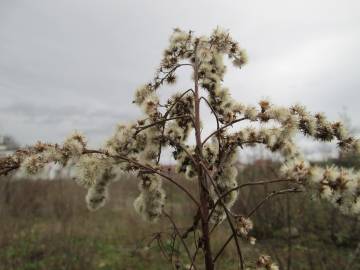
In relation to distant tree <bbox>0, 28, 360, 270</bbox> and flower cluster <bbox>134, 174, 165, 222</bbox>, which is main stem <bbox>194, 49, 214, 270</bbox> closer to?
distant tree <bbox>0, 28, 360, 270</bbox>

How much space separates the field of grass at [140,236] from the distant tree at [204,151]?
3.66 m

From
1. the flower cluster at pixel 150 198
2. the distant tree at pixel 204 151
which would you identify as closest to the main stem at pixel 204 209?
the distant tree at pixel 204 151

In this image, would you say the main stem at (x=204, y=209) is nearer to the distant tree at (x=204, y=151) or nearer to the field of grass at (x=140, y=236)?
the distant tree at (x=204, y=151)

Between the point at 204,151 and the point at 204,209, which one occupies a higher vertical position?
the point at 204,151

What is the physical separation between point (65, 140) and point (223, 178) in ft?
2.47

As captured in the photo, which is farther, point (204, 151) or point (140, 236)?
point (140, 236)

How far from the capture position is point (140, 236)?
905 cm

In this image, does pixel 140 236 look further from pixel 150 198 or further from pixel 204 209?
pixel 204 209

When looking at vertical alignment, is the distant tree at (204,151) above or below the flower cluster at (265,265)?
above

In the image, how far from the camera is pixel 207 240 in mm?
1554

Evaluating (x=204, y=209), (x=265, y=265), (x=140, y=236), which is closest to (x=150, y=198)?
(x=204, y=209)

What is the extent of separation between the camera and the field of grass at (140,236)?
6504 mm

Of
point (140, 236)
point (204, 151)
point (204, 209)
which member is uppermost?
point (204, 151)

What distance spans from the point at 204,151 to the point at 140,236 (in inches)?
303
